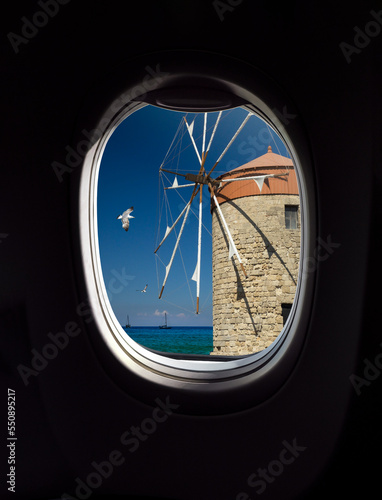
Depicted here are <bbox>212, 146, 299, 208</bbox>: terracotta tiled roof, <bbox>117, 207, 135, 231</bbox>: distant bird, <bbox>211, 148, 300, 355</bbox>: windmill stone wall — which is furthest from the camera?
<bbox>212, 146, 299, 208</bbox>: terracotta tiled roof

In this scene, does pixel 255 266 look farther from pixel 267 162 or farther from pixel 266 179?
pixel 267 162

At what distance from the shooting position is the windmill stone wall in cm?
796

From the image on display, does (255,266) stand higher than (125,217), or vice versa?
(125,217)

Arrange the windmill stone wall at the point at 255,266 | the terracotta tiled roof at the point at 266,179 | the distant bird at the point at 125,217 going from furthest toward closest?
1. the terracotta tiled roof at the point at 266,179
2. the windmill stone wall at the point at 255,266
3. the distant bird at the point at 125,217

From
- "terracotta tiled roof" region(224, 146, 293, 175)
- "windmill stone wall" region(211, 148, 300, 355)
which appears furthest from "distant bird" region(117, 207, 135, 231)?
"terracotta tiled roof" region(224, 146, 293, 175)

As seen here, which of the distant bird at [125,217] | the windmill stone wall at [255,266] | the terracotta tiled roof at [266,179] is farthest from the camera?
the terracotta tiled roof at [266,179]

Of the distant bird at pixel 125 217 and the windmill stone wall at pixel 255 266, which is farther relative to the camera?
the windmill stone wall at pixel 255 266

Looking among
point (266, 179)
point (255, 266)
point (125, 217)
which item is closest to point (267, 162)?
point (266, 179)

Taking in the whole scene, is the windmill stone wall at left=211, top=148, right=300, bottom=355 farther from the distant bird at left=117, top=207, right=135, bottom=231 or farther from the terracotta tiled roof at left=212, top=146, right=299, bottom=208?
the distant bird at left=117, top=207, right=135, bottom=231

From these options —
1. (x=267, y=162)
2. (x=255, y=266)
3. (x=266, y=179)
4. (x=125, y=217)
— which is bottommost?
(x=255, y=266)

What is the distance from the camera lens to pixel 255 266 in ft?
27.1

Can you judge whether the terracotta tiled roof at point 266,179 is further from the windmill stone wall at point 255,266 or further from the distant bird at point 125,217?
the distant bird at point 125,217

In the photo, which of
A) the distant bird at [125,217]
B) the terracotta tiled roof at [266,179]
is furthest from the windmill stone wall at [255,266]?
the distant bird at [125,217]

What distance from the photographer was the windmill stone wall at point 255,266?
7.96 m
